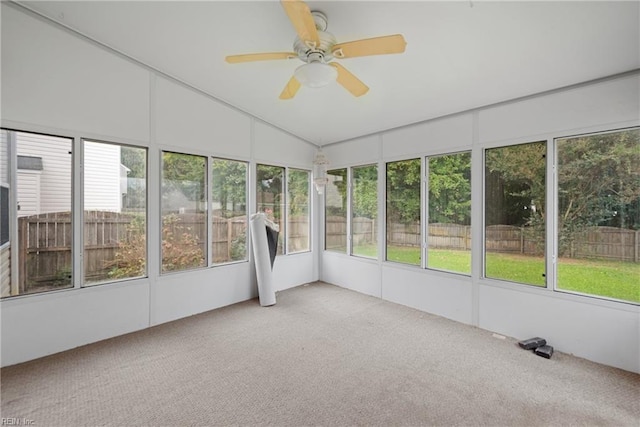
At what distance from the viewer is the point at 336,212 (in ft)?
18.6

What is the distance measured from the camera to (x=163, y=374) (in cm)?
264

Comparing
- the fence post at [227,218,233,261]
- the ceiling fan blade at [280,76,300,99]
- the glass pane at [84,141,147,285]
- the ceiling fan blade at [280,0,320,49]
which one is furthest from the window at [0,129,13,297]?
the ceiling fan blade at [280,0,320,49]

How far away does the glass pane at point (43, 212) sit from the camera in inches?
114

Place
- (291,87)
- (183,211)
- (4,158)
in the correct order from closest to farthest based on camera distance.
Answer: (291,87) < (4,158) < (183,211)

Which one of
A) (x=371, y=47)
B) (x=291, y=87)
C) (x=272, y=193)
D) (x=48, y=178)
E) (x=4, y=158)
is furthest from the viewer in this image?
(x=272, y=193)

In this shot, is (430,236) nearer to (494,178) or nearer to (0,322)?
(494,178)

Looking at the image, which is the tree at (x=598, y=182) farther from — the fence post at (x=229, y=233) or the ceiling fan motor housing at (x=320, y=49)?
the fence post at (x=229, y=233)

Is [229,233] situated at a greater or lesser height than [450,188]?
lesser

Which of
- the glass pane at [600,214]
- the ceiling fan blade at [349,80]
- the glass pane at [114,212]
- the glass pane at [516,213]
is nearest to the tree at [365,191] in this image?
the glass pane at [516,213]

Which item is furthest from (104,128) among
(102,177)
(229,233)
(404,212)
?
(404,212)

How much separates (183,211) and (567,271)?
452 centimetres

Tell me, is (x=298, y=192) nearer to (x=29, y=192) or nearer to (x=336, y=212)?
(x=336, y=212)

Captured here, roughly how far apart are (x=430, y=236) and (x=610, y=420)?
2.47 metres

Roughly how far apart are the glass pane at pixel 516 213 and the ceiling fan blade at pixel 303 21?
2.68 m
